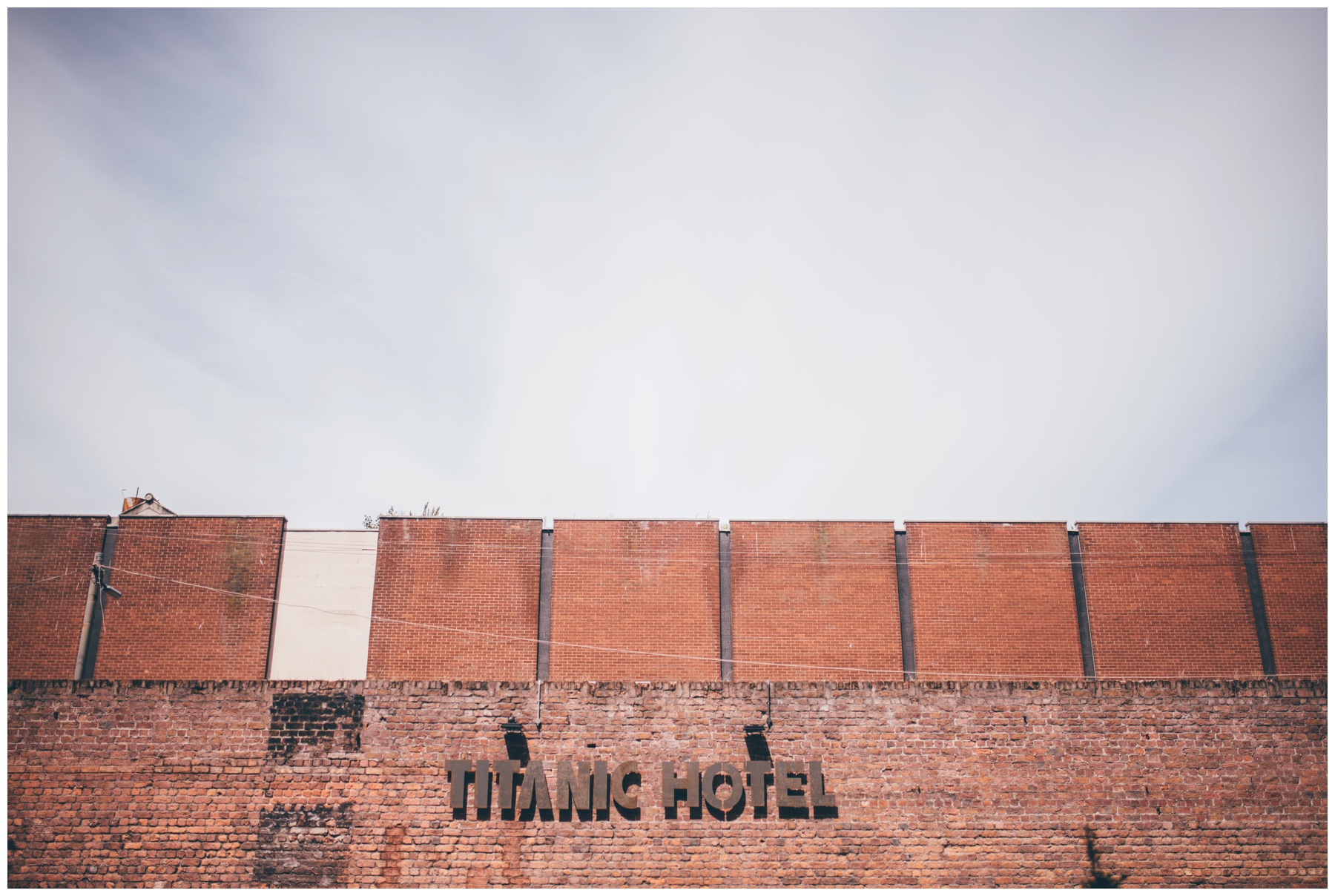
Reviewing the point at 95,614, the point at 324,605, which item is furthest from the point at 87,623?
the point at 324,605

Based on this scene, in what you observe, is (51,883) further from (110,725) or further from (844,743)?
(844,743)

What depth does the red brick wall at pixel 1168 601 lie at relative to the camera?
1873 cm

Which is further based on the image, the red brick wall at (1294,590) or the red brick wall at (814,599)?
the red brick wall at (1294,590)

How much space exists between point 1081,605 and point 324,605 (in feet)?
63.4

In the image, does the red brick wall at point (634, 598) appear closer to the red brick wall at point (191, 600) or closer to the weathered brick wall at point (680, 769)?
the red brick wall at point (191, 600)

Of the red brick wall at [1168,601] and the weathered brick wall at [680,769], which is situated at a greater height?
the red brick wall at [1168,601]

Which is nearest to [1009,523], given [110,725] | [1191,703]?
[1191,703]

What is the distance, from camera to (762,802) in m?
8.12

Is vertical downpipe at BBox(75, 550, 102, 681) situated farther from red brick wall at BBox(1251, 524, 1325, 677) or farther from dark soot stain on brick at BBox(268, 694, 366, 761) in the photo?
red brick wall at BBox(1251, 524, 1325, 677)

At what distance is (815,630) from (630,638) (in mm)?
4629

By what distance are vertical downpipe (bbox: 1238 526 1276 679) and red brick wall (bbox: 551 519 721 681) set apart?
44.5 feet

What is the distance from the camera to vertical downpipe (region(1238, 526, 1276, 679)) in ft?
61.7

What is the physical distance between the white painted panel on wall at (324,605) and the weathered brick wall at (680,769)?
10.6 metres

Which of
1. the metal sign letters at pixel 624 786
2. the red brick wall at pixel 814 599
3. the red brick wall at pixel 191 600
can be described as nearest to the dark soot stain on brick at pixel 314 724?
the metal sign letters at pixel 624 786
